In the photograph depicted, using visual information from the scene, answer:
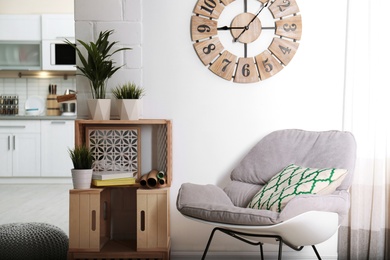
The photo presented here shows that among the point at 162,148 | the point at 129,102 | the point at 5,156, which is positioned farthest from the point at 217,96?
the point at 5,156

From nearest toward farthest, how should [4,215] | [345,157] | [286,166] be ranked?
1. [345,157]
2. [286,166]
3. [4,215]

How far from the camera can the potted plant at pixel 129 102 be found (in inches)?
122

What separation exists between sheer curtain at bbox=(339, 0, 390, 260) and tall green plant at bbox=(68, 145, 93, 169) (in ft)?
5.19

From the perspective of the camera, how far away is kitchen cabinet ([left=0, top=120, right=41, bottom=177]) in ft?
22.0

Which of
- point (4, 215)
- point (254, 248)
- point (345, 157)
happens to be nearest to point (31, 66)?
point (4, 215)

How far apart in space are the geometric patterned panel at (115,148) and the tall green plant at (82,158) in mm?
178

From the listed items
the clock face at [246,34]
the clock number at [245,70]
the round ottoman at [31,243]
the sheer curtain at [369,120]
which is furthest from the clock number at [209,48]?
the round ottoman at [31,243]

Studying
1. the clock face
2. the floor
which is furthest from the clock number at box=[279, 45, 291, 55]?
the floor

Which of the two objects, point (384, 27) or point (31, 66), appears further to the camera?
point (31, 66)

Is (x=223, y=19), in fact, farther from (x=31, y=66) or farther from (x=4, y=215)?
(x=31, y=66)

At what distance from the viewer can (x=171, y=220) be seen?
3.39 metres

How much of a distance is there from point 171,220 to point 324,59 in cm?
139

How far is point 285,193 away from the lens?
8.82 feet

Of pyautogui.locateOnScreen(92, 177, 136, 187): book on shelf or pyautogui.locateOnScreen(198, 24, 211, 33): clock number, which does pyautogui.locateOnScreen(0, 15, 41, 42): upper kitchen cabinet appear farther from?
pyautogui.locateOnScreen(92, 177, 136, 187): book on shelf
